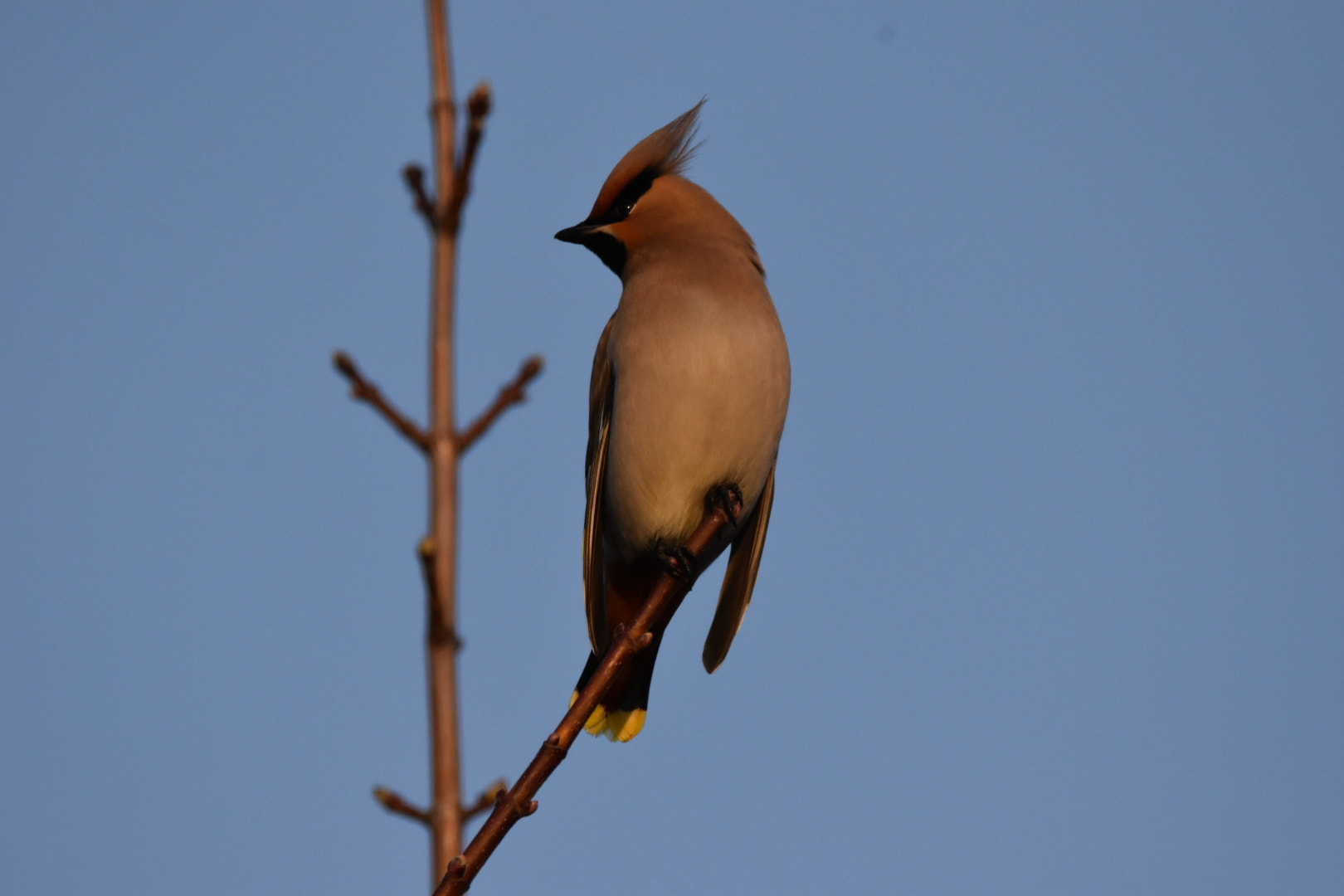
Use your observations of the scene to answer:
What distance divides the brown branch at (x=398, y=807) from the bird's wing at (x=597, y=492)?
1666 mm

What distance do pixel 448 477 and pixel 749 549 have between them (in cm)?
241

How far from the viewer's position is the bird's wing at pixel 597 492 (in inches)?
137

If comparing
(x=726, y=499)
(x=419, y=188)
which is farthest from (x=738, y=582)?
(x=419, y=188)

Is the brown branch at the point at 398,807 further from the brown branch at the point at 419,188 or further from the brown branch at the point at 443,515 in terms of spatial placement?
the brown branch at the point at 419,188

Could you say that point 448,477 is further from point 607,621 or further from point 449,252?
point 607,621

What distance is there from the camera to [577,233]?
4094mm

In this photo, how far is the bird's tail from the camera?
11.7 feet

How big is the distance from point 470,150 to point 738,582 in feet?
7.64

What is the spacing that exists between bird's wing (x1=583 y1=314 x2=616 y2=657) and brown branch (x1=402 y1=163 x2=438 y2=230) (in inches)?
72.2

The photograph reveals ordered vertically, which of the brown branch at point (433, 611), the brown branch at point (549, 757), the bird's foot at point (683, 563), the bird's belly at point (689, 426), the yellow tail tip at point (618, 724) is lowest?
the yellow tail tip at point (618, 724)

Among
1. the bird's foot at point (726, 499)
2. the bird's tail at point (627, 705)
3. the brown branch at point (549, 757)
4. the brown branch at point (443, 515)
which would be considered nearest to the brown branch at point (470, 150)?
the brown branch at point (443, 515)

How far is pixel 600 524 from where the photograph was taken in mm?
3697

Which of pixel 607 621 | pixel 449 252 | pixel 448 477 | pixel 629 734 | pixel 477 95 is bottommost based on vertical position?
pixel 629 734

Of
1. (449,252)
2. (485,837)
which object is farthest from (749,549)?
(449,252)
